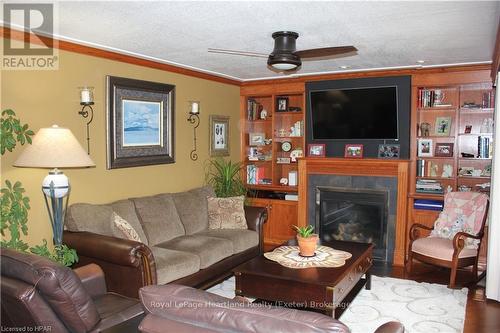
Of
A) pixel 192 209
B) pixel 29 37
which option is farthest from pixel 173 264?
pixel 29 37

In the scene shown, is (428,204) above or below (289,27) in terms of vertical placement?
below

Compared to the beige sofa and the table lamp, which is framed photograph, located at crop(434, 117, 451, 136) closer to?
the beige sofa

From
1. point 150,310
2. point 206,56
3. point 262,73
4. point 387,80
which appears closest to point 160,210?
point 206,56

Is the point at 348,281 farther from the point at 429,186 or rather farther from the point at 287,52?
the point at 429,186

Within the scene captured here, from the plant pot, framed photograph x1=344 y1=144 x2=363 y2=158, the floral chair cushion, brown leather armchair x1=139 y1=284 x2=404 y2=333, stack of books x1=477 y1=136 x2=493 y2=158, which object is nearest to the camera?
brown leather armchair x1=139 y1=284 x2=404 y2=333

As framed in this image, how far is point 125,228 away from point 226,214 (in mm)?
1634

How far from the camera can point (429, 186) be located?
5516mm

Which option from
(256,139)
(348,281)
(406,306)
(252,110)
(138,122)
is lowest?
(406,306)

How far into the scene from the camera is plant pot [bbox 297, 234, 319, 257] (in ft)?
12.6

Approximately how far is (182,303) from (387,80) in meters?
4.78

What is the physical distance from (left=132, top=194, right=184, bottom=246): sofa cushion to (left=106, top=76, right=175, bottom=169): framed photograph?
0.47 metres

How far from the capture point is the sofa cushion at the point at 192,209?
197 inches

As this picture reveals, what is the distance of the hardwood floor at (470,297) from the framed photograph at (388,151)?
1463 mm

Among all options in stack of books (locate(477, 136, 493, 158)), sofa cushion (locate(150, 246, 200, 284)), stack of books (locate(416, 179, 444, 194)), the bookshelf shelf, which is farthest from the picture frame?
sofa cushion (locate(150, 246, 200, 284))
